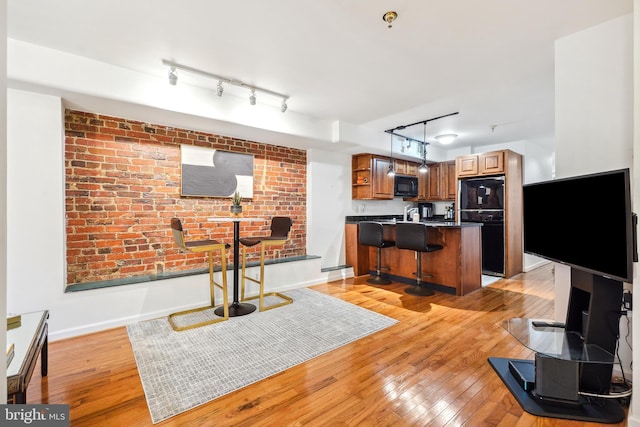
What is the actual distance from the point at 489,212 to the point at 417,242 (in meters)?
2.05

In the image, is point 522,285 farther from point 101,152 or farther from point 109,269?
point 101,152

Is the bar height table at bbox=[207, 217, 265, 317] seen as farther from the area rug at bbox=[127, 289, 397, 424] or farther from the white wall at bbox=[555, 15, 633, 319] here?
the white wall at bbox=[555, 15, 633, 319]

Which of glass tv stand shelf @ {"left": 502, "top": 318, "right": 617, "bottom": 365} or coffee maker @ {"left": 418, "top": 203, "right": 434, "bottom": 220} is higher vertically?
coffee maker @ {"left": 418, "top": 203, "right": 434, "bottom": 220}

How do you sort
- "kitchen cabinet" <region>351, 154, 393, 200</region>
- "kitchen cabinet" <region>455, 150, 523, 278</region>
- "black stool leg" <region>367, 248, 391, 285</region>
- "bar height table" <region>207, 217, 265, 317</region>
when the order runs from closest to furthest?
1. "bar height table" <region>207, 217, 265, 317</region>
2. "black stool leg" <region>367, 248, 391, 285</region>
3. "kitchen cabinet" <region>455, 150, 523, 278</region>
4. "kitchen cabinet" <region>351, 154, 393, 200</region>

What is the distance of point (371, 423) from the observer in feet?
5.06

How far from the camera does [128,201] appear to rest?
10.4 feet

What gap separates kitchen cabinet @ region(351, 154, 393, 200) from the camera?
5141 mm

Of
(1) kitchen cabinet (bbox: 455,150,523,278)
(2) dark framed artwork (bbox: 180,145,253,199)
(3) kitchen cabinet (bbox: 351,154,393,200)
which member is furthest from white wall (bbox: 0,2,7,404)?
(1) kitchen cabinet (bbox: 455,150,523,278)

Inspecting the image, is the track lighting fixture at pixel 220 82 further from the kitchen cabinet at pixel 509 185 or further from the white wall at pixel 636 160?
the kitchen cabinet at pixel 509 185

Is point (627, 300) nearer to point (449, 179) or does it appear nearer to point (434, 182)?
point (449, 179)

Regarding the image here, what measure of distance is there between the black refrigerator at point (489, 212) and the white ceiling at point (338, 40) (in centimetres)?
183

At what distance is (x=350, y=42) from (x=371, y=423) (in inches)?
101

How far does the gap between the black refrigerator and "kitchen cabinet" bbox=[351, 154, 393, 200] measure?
1.41 meters

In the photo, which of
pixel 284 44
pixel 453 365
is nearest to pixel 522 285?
pixel 453 365
